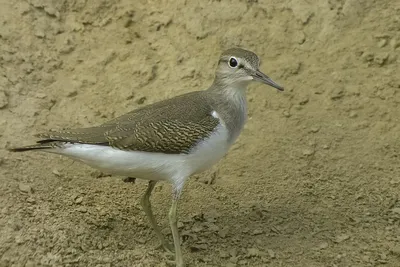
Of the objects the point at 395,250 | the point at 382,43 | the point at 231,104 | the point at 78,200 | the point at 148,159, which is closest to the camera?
the point at 148,159

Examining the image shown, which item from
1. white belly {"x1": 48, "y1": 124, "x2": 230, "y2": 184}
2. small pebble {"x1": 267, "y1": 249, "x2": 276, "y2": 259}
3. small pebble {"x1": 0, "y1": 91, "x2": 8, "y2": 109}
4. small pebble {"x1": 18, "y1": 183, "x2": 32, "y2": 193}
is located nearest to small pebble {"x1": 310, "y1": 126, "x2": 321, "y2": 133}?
small pebble {"x1": 267, "y1": 249, "x2": 276, "y2": 259}

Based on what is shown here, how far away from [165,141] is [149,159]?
19cm

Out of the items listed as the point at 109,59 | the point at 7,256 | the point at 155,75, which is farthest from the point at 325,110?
the point at 7,256

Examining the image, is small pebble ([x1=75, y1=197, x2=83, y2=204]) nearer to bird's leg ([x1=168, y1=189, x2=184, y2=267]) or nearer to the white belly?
the white belly

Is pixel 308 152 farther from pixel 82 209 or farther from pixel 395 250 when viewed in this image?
pixel 82 209

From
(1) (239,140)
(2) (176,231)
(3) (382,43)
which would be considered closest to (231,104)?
(2) (176,231)

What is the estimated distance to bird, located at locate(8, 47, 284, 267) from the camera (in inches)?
220

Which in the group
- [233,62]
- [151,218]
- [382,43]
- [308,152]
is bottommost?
[151,218]

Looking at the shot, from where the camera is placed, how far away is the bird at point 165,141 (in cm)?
558

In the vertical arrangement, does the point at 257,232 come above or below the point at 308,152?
below

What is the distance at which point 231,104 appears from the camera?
5977mm

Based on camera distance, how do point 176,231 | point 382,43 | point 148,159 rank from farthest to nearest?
point 382,43, point 176,231, point 148,159

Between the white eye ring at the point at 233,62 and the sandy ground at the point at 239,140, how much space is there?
1343 millimetres

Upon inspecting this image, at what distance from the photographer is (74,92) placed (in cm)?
753
